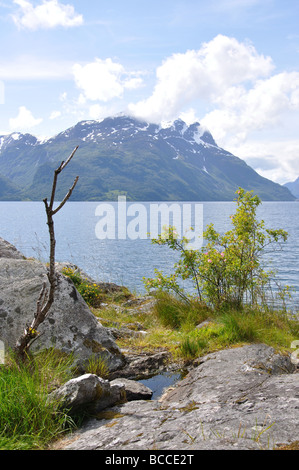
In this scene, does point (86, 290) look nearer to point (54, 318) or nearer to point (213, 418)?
point (54, 318)

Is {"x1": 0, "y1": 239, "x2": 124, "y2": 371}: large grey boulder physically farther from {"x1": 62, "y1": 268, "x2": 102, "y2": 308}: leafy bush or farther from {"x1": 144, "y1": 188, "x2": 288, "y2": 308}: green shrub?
{"x1": 62, "y1": 268, "x2": 102, "y2": 308}: leafy bush

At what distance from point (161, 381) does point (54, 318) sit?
2.45 metres

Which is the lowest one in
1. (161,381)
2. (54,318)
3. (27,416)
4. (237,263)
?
(161,381)

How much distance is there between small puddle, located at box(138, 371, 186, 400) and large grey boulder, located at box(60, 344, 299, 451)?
44cm

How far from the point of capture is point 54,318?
6.99m

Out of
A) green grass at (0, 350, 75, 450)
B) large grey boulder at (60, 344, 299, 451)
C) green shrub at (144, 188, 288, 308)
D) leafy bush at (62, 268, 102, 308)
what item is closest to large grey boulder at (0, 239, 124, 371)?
large grey boulder at (60, 344, 299, 451)

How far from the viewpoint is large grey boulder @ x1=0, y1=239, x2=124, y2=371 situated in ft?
22.2

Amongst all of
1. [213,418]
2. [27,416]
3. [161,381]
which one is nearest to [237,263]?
[161,381]

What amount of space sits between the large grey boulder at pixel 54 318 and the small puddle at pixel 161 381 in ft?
2.28

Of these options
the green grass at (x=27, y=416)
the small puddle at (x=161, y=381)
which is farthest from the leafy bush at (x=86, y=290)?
the green grass at (x=27, y=416)

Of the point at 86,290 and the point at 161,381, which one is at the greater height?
the point at 86,290

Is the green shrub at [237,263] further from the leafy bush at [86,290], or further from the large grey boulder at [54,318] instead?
the large grey boulder at [54,318]

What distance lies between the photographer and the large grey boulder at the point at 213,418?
375cm
